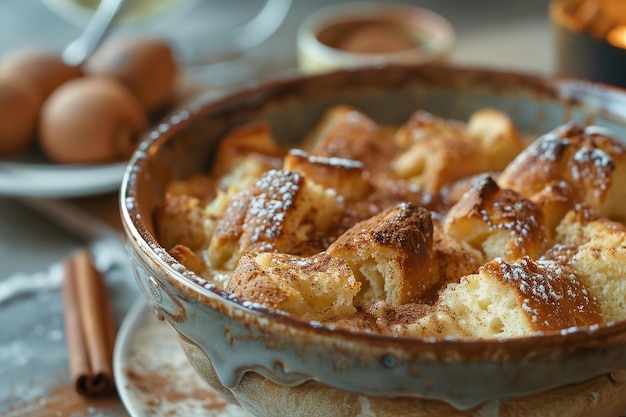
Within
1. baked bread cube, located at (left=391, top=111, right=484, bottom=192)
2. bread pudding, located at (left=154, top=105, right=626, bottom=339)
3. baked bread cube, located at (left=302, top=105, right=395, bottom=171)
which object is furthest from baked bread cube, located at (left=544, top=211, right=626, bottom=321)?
baked bread cube, located at (left=302, top=105, right=395, bottom=171)

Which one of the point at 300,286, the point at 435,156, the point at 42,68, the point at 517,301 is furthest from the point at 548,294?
the point at 42,68

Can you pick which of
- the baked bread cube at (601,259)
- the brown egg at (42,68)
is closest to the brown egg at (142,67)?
the brown egg at (42,68)

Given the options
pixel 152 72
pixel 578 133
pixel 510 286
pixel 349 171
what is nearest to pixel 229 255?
pixel 349 171

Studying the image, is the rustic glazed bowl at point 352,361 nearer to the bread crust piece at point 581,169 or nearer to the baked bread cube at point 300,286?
the baked bread cube at point 300,286

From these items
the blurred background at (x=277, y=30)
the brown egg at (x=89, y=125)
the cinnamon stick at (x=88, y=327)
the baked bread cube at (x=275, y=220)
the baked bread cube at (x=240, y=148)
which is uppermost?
the baked bread cube at (x=275, y=220)

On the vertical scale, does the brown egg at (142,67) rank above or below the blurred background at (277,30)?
above

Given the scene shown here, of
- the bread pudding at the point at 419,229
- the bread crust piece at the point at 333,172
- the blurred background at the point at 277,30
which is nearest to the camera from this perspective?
the bread pudding at the point at 419,229
